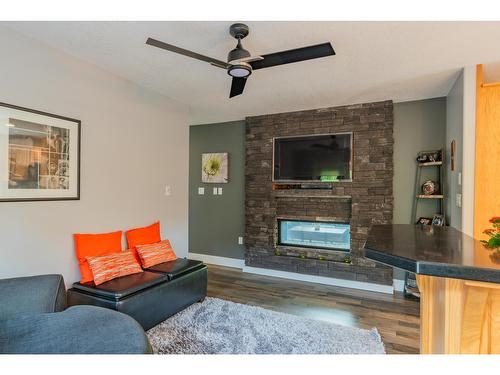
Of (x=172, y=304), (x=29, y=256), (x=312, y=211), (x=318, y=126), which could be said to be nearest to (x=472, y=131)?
(x=318, y=126)

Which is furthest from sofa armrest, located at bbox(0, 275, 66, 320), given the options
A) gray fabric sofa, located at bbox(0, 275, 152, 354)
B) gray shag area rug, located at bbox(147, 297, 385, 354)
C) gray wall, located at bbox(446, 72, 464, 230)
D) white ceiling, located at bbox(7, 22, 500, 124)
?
gray wall, located at bbox(446, 72, 464, 230)

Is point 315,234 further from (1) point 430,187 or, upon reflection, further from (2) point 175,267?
(2) point 175,267

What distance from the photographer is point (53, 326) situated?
149cm

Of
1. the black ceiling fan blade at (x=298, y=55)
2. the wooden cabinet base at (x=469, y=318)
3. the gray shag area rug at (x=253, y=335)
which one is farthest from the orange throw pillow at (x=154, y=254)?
the wooden cabinet base at (x=469, y=318)

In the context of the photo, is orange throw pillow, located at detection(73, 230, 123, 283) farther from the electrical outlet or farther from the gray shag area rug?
the electrical outlet

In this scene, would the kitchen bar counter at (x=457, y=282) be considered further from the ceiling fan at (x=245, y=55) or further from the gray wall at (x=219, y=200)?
the gray wall at (x=219, y=200)

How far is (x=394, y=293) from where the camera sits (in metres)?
3.55

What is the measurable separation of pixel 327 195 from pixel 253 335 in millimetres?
2146

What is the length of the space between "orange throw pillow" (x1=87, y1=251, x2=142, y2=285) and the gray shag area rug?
1.87 ft

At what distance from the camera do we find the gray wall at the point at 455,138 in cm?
272

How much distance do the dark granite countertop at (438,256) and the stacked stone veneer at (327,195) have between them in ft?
8.27

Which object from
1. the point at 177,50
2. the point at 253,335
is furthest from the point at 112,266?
the point at 177,50

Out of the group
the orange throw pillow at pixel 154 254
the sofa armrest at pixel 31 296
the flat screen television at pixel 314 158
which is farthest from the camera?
the flat screen television at pixel 314 158

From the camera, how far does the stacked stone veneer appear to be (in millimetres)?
3645
